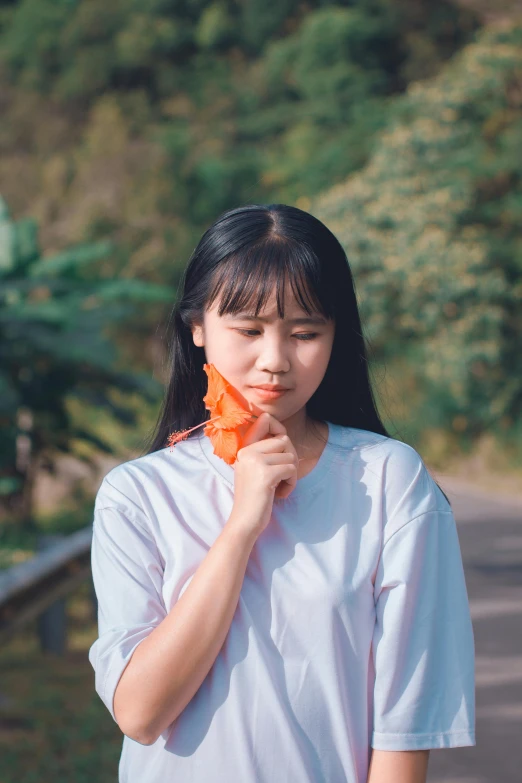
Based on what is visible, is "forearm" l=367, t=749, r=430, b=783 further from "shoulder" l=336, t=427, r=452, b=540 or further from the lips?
the lips

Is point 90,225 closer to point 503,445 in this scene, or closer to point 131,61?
point 131,61

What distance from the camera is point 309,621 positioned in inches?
64.2

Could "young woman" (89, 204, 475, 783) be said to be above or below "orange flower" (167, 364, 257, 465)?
below

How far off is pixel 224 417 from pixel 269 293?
205 millimetres

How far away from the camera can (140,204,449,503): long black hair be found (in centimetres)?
178

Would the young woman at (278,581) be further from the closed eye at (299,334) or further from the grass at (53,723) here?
the grass at (53,723)

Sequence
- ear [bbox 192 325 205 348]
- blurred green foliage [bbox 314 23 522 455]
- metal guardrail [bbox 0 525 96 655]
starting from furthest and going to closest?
blurred green foliage [bbox 314 23 522 455] → metal guardrail [bbox 0 525 96 655] → ear [bbox 192 325 205 348]

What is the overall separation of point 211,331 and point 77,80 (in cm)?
3950

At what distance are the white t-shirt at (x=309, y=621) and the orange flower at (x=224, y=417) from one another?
0.22 feet

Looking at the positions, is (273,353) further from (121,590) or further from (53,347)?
(53,347)

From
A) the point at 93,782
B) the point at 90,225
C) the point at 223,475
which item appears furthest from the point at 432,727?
the point at 90,225

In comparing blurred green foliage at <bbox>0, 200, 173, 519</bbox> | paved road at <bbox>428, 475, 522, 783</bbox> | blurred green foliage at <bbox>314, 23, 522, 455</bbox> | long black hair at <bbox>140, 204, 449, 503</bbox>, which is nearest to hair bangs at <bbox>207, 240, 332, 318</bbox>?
long black hair at <bbox>140, 204, 449, 503</bbox>

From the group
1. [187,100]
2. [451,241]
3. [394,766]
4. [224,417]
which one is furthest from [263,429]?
[187,100]

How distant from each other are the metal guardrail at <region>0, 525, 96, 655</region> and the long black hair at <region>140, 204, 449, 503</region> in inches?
119
